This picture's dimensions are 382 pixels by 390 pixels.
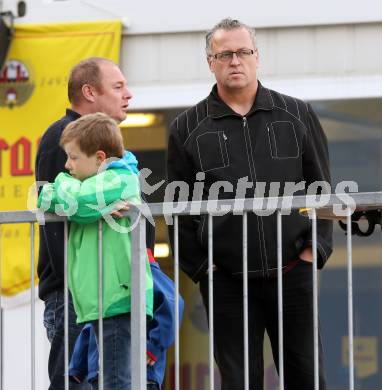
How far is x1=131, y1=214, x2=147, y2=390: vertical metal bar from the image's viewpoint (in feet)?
17.6

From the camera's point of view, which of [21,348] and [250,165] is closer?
[250,165]

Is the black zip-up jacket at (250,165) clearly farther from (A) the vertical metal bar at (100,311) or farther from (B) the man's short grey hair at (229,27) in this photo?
(A) the vertical metal bar at (100,311)

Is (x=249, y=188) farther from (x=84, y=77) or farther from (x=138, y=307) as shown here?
(x=84, y=77)

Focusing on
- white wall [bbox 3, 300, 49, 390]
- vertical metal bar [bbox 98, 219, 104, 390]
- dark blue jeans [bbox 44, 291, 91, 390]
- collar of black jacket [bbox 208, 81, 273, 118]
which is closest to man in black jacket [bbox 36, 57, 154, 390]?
dark blue jeans [bbox 44, 291, 91, 390]

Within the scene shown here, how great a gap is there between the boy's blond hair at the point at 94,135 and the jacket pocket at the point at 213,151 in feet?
1.48

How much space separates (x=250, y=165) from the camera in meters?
5.78

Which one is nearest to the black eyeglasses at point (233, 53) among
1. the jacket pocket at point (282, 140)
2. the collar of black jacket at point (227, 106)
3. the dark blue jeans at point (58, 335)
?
the collar of black jacket at point (227, 106)

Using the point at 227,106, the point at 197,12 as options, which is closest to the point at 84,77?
the point at 227,106

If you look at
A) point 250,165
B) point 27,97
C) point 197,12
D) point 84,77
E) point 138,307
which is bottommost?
point 138,307

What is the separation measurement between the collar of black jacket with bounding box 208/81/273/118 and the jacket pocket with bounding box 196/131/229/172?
0.35 ft

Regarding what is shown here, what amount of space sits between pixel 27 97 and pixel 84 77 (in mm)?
5040

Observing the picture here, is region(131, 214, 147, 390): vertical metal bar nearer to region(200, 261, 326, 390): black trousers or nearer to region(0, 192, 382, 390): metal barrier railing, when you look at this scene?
region(0, 192, 382, 390): metal barrier railing

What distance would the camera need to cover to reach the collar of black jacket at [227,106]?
5.89m

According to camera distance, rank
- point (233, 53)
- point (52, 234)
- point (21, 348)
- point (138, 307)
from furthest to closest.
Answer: point (21, 348) → point (233, 53) → point (52, 234) → point (138, 307)
